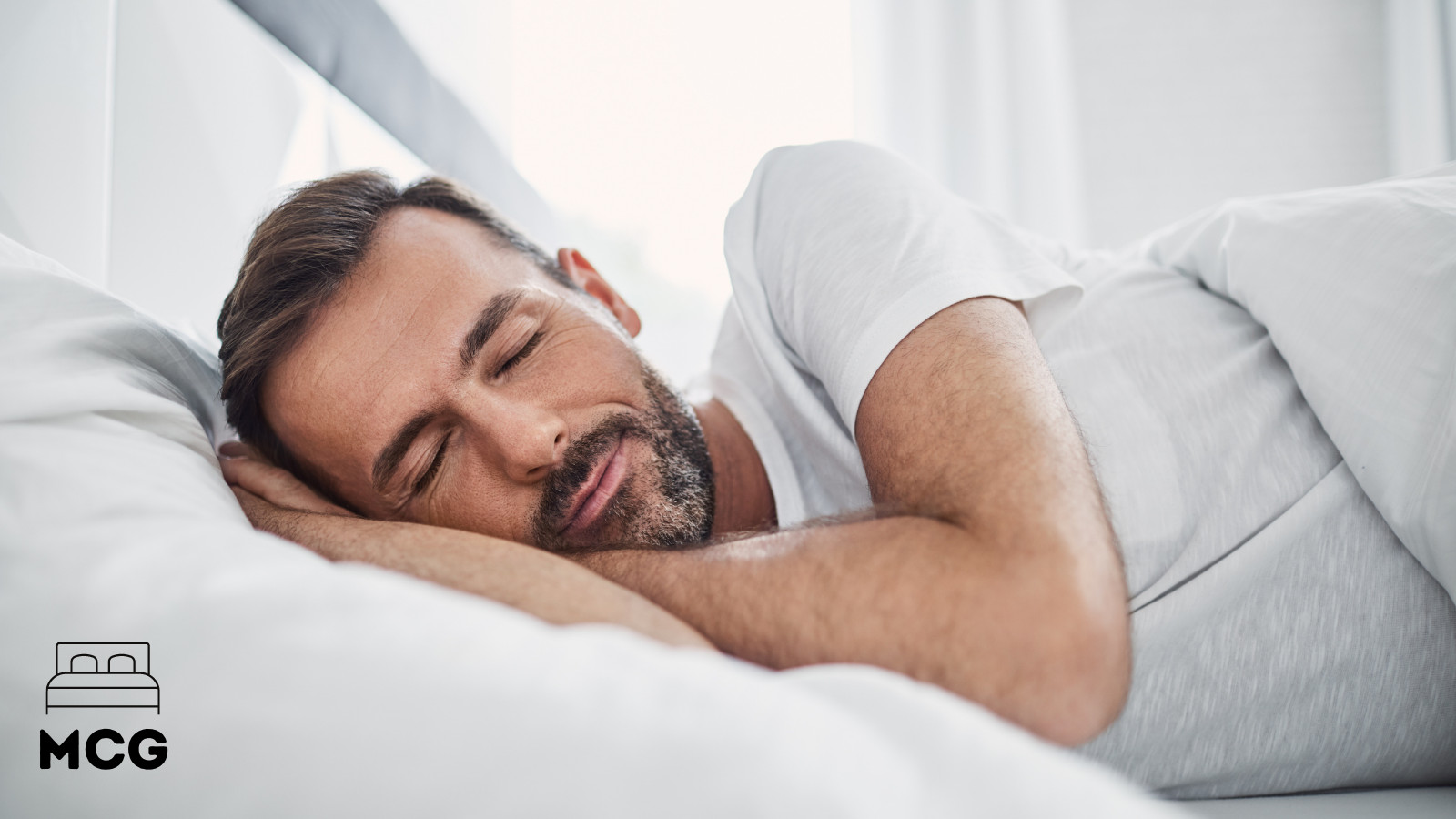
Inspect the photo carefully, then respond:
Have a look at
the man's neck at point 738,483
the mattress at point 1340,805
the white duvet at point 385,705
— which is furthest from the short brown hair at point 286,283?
the mattress at point 1340,805

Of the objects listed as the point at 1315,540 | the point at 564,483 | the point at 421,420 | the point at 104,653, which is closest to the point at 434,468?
the point at 421,420

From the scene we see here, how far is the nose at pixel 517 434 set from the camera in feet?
2.61

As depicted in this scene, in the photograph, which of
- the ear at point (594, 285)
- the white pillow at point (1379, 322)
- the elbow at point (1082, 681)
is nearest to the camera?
the elbow at point (1082, 681)

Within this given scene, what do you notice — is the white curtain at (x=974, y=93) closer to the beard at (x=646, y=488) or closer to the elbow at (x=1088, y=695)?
the beard at (x=646, y=488)

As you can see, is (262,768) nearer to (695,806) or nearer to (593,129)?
(695,806)

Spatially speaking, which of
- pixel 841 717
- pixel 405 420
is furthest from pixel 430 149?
pixel 841 717

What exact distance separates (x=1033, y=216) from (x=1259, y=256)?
64.2 inches

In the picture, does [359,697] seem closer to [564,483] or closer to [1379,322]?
[564,483]

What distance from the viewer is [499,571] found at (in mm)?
575

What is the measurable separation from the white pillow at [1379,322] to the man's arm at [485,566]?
61 cm

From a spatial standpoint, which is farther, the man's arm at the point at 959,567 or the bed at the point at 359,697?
the man's arm at the point at 959,567

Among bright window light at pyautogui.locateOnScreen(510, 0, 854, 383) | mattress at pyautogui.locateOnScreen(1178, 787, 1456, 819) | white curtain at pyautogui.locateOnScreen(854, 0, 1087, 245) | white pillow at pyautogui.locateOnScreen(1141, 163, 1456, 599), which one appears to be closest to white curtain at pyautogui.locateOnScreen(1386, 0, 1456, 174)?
white curtain at pyautogui.locateOnScreen(854, 0, 1087, 245)

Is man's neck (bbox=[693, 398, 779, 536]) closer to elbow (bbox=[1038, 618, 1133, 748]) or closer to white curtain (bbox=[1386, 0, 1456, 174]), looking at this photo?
elbow (bbox=[1038, 618, 1133, 748])

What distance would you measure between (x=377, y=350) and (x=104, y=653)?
525mm
